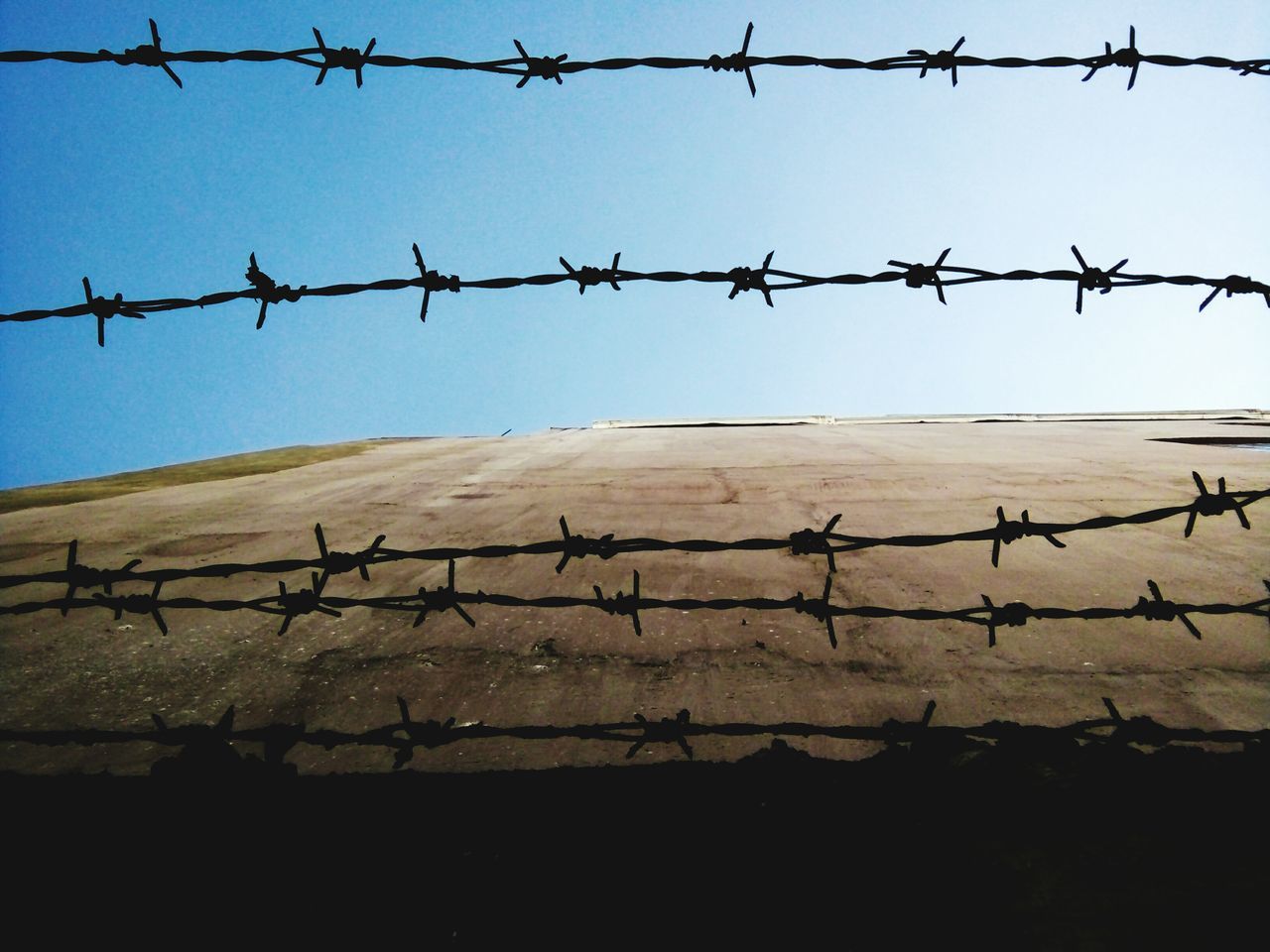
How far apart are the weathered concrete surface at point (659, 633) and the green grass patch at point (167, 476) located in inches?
31.6

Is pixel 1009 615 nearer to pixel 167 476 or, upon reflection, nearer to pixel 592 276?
pixel 592 276

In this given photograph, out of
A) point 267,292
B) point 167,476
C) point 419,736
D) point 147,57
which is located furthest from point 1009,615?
point 167,476

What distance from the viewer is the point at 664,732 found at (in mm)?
1404

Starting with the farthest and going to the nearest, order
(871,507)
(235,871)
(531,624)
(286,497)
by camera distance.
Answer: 1. (286,497)
2. (871,507)
3. (531,624)
4. (235,871)

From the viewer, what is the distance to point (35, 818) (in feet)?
4.50

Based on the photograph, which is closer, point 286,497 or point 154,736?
point 154,736

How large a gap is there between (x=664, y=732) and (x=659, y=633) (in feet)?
1.89

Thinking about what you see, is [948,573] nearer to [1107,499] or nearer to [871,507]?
[871,507]

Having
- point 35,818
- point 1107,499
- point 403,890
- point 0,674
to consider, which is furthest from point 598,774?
point 1107,499

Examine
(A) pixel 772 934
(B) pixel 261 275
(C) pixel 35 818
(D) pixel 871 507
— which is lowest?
(A) pixel 772 934

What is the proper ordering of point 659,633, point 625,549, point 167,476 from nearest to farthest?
point 625,549, point 659,633, point 167,476

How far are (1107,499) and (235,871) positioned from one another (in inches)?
151

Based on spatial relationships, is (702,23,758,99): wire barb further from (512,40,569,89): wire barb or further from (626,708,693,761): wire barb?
(626,708,693,761): wire barb

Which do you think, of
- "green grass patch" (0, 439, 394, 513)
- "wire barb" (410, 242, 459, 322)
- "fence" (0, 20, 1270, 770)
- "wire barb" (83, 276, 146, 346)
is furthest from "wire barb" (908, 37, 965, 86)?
"green grass patch" (0, 439, 394, 513)
